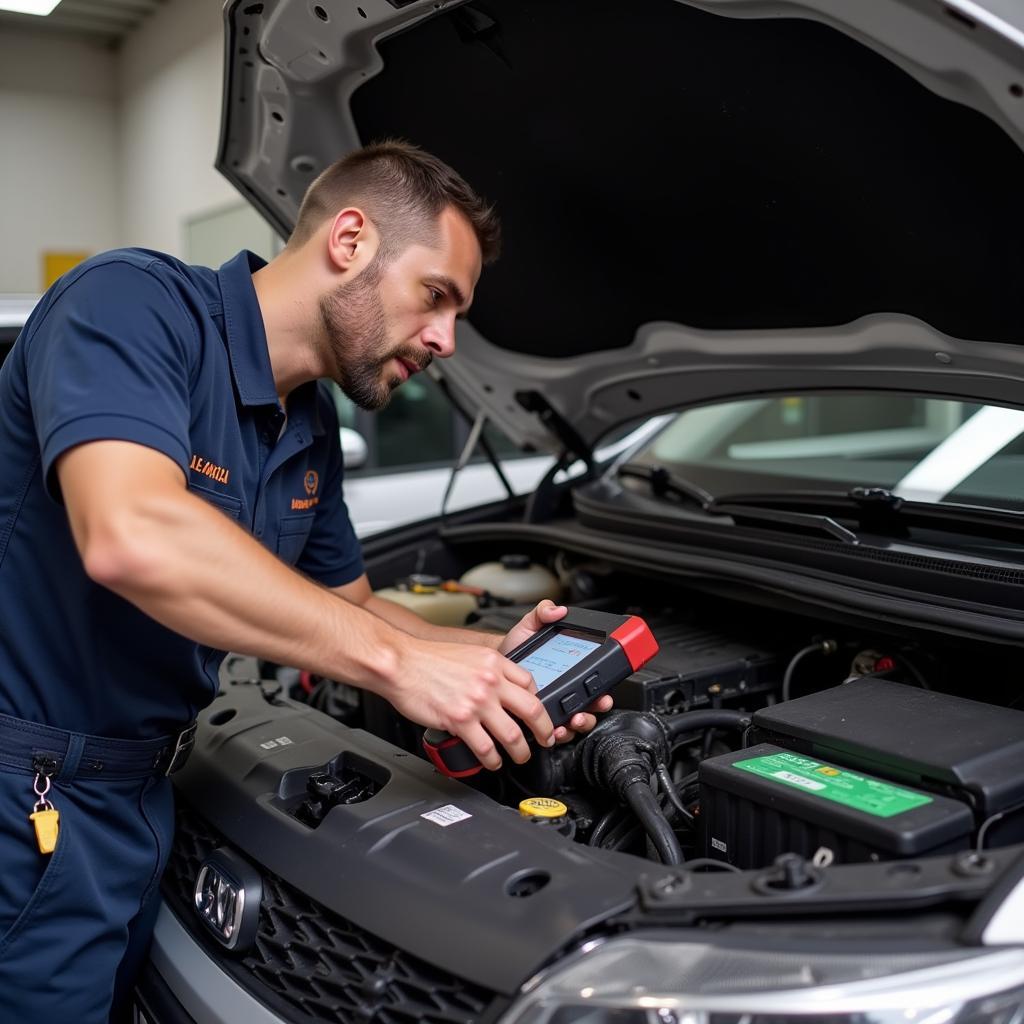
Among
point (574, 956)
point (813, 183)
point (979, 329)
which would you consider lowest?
point (574, 956)

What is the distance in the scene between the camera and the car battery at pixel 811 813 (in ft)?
3.46

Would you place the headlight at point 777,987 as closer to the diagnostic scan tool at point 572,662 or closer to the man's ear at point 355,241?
the diagnostic scan tool at point 572,662

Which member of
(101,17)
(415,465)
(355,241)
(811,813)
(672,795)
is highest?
(101,17)

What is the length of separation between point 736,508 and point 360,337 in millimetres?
784

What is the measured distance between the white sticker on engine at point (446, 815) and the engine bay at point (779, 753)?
8 centimetres

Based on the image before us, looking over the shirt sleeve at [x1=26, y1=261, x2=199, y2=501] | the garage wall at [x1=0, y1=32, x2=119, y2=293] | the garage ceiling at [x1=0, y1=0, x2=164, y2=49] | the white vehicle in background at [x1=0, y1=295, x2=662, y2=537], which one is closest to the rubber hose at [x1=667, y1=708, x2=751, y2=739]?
the shirt sleeve at [x1=26, y1=261, x2=199, y2=501]

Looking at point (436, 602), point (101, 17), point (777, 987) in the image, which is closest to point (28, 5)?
point (436, 602)

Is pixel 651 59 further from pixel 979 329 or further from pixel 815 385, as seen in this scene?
pixel 815 385

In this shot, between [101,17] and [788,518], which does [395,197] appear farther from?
[101,17]

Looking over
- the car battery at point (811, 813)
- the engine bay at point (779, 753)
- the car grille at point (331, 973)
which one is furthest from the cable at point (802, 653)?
the car grille at point (331, 973)

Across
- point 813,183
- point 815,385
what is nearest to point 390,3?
point 813,183

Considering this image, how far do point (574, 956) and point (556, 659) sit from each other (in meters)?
0.48

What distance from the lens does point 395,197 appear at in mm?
1529

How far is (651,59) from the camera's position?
1443 mm
